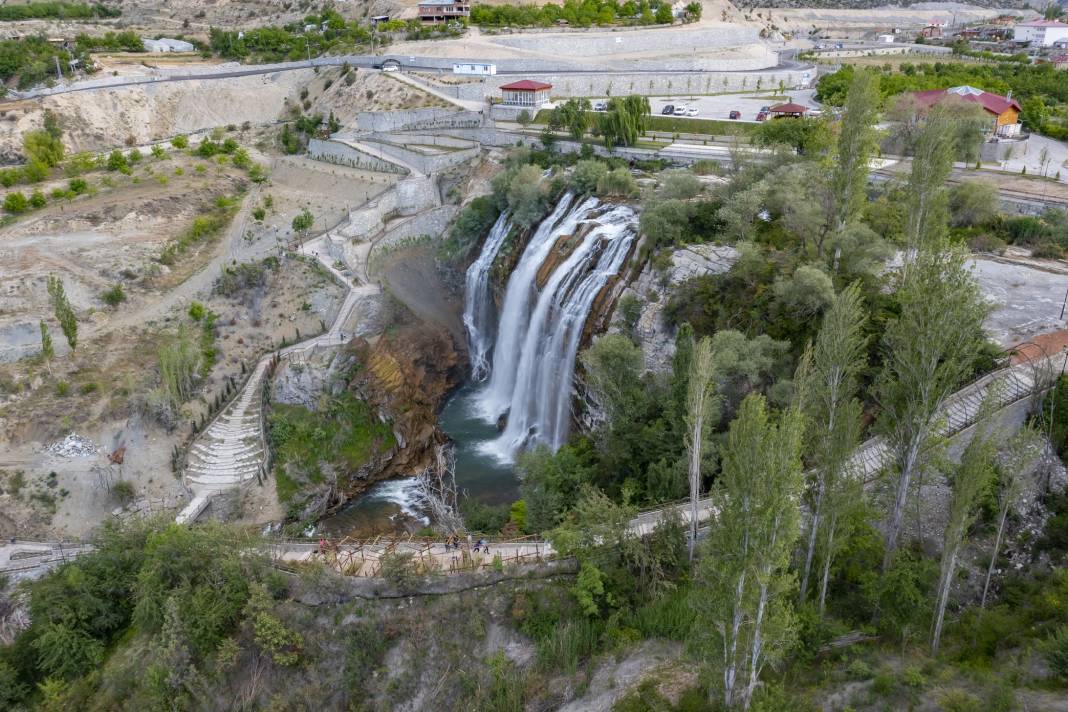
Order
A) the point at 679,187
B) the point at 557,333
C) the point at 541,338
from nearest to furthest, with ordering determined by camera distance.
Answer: the point at 557,333
the point at 679,187
the point at 541,338

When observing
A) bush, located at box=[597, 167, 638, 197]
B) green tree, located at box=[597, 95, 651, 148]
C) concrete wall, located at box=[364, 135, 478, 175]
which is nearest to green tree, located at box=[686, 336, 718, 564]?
bush, located at box=[597, 167, 638, 197]

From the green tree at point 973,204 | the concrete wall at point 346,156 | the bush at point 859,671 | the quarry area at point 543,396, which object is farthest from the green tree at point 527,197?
the bush at point 859,671

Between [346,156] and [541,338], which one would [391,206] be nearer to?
[346,156]

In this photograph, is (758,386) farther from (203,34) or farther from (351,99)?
(203,34)

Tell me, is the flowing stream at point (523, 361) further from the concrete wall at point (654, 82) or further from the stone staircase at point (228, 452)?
the concrete wall at point (654, 82)

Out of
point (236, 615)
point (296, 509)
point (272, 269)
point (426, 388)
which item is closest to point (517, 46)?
point (272, 269)

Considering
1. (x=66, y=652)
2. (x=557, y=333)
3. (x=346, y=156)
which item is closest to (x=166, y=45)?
(x=346, y=156)
